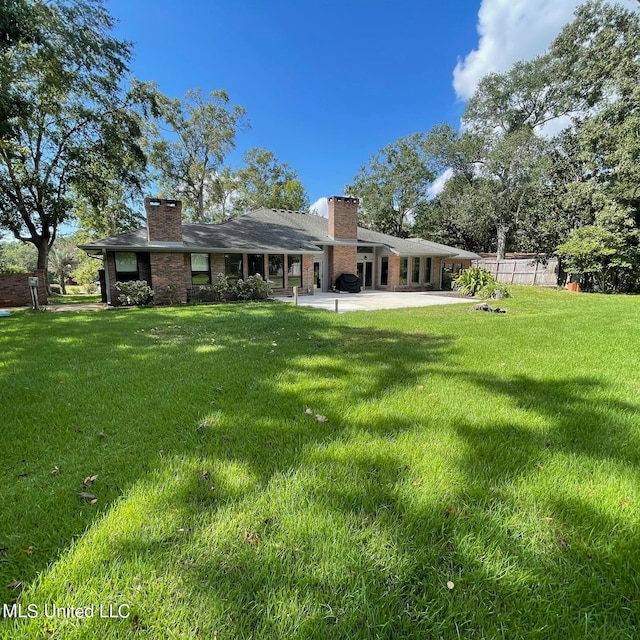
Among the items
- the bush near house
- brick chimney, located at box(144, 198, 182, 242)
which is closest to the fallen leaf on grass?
brick chimney, located at box(144, 198, 182, 242)

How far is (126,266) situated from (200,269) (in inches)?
107

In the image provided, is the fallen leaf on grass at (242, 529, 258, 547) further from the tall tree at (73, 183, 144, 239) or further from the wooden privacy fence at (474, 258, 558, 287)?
the wooden privacy fence at (474, 258, 558, 287)

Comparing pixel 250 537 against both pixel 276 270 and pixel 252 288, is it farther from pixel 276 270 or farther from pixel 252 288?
pixel 276 270

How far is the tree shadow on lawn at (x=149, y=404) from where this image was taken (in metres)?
2.04

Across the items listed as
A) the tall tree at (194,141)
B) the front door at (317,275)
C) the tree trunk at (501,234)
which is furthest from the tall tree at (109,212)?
the tree trunk at (501,234)

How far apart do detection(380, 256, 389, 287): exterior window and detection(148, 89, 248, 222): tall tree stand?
1652 centimetres

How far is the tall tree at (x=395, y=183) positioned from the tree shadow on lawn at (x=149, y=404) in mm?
27312

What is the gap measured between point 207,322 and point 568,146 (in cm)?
2223

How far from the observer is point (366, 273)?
1992cm

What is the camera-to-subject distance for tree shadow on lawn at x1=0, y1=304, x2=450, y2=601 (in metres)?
2.04

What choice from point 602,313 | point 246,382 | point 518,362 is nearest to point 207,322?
point 246,382

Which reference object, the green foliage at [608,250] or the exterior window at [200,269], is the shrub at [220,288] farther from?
the green foliage at [608,250]

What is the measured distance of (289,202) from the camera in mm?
32625

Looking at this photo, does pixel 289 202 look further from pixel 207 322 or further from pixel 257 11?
pixel 207 322
